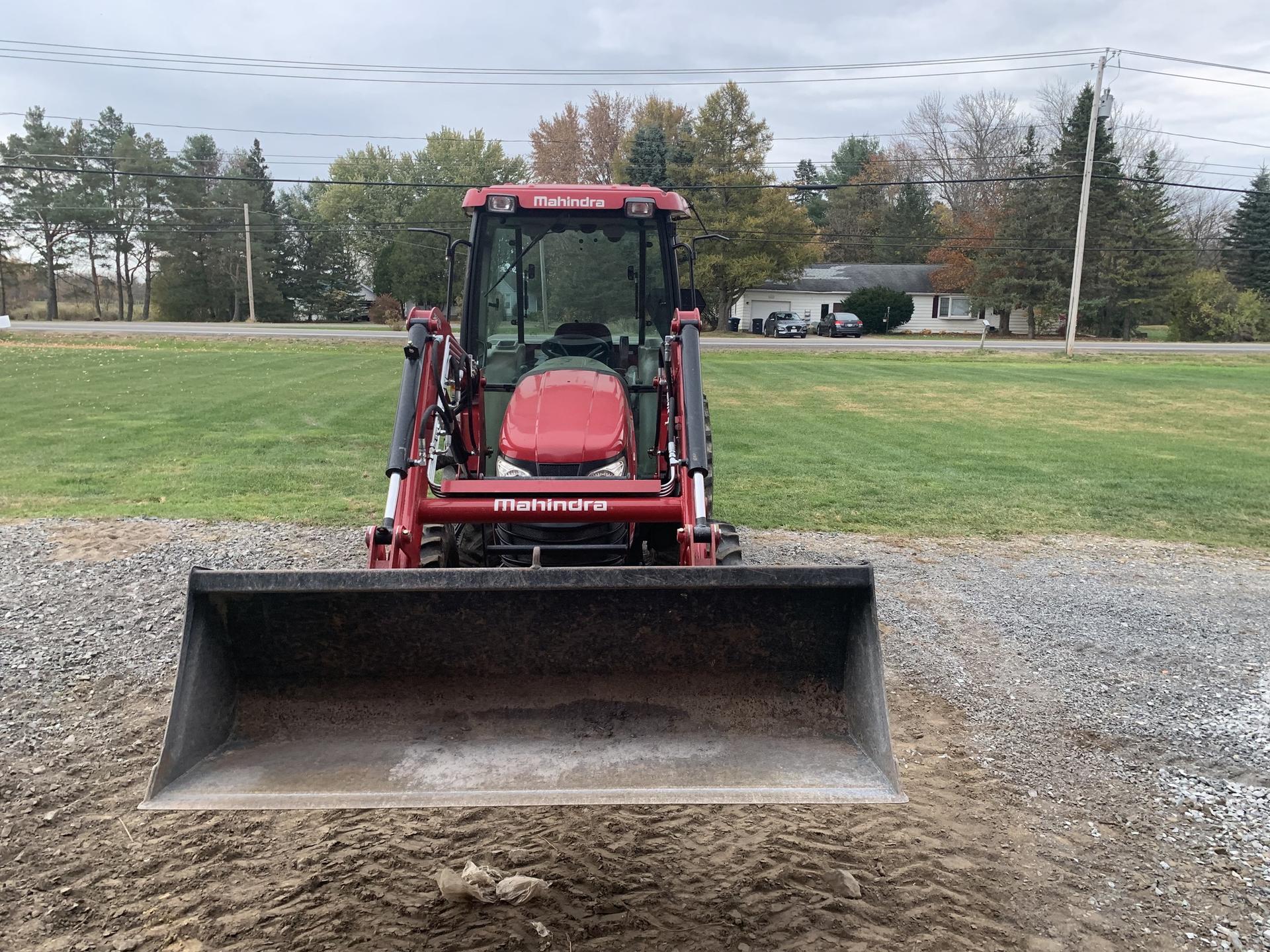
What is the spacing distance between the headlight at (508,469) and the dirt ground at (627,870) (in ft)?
5.67

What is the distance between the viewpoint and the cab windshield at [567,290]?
5480 mm

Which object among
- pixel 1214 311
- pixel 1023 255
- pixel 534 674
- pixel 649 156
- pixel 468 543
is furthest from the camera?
pixel 1023 255

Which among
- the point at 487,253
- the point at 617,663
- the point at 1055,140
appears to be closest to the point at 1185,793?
the point at 617,663

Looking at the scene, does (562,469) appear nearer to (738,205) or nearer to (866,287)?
(738,205)

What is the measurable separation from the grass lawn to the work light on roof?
3731mm

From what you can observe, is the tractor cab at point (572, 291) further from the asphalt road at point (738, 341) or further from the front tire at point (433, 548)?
the asphalt road at point (738, 341)

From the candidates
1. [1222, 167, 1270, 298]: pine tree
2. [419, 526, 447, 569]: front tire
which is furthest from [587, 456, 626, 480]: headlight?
[1222, 167, 1270, 298]: pine tree

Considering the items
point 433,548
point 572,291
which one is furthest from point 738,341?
point 433,548

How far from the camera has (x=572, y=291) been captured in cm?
559

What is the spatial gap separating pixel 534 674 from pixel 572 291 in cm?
292

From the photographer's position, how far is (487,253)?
18.1ft

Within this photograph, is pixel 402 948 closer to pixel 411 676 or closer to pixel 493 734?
pixel 493 734

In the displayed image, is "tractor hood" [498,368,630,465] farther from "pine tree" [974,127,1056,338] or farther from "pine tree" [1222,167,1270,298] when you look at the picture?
"pine tree" [1222,167,1270,298]

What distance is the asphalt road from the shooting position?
3209 cm
